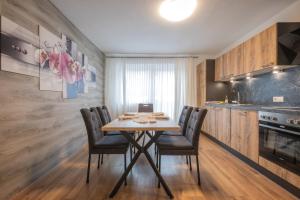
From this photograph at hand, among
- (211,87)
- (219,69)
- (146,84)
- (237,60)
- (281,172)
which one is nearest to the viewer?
(281,172)

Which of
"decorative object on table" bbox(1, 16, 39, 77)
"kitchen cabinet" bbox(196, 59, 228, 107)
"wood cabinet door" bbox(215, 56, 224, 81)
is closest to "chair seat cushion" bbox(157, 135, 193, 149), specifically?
"decorative object on table" bbox(1, 16, 39, 77)

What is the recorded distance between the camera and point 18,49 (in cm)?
197

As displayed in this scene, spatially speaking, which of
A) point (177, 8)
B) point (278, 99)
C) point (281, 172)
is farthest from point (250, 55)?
point (281, 172)

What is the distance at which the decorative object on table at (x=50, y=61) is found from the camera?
2424mm

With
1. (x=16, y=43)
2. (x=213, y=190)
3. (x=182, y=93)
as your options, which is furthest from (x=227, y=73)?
(x=16, y=43)

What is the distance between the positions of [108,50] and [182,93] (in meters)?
2.51

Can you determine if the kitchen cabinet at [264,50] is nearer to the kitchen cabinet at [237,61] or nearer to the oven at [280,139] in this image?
the kitchen cabinet at [237,61]

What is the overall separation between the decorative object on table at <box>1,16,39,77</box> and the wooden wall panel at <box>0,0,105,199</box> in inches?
2.7

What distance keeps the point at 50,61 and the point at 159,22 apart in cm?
190

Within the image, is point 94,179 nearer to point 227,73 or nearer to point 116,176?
point 116,176

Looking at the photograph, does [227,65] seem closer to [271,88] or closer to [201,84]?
[271,88]

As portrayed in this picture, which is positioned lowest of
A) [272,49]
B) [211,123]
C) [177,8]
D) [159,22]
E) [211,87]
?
[211,123]

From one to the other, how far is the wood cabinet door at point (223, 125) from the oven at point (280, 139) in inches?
37.4

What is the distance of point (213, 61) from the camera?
486 cm
